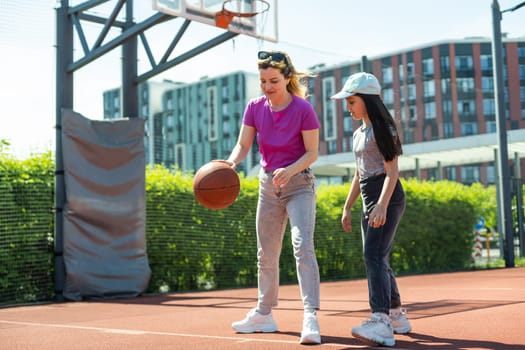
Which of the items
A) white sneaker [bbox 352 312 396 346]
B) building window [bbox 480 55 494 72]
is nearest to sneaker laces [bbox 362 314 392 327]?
white sneaker [bbox 352 312 396 346]

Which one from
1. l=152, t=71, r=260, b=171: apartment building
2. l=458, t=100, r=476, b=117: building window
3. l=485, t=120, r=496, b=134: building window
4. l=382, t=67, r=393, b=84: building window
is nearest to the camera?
l=382, t=67, r=393, b=84: building window

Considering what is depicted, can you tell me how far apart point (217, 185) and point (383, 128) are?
123 cm

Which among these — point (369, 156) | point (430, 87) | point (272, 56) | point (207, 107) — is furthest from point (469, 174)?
point (369, 156)

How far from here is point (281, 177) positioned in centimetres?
507

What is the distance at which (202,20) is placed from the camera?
1121 centimetres

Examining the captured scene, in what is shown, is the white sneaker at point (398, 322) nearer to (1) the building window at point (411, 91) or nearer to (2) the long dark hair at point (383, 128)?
(2) the long dark hair at point (383, 128)

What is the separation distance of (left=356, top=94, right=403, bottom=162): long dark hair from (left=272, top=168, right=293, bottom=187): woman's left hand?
60 cm

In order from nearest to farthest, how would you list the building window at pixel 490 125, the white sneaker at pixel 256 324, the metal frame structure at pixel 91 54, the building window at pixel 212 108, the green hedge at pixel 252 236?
the white sneaker at pixel 256 324
the metal frame structure at pixel 91 54
the green hedge at pixel 252 236
the building window at pixel 490 125
the building window at pixel 212 108

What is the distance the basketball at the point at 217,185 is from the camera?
547 centimetres

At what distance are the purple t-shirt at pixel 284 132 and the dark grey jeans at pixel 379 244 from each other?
21.6 inches

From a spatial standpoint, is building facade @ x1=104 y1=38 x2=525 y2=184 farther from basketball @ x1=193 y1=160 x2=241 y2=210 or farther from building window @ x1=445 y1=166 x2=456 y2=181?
basketball @ x1=193 y1=160 x2=241 y2=210

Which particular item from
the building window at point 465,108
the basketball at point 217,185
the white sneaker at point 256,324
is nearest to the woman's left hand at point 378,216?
the basketball at point 217,185

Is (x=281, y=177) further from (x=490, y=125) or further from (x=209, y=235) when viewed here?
(x=490, y=125)

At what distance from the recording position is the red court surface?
5105 millimetres
